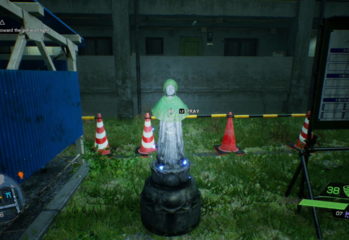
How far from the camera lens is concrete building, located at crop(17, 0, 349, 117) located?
7.92m

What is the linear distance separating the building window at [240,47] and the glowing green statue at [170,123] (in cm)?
1086

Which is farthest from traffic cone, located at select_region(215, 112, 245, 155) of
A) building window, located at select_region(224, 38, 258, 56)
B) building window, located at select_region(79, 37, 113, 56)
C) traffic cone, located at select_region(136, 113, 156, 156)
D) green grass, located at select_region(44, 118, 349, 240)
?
building window, located at select_region(79, 37, 113, 56)

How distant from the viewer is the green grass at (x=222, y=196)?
7.98ft

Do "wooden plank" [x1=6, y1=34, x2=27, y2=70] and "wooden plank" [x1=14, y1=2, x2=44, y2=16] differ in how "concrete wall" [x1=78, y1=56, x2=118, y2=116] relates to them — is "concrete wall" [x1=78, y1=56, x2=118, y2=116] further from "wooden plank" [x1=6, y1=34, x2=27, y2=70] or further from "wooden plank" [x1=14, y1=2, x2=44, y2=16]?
"wooden plank" [x1=6, y1=34, x2=27, y2=70]

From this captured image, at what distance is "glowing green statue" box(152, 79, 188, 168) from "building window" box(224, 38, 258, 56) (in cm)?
1086

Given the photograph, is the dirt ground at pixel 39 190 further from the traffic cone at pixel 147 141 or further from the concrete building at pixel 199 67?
the concrete building at pixel 199 67

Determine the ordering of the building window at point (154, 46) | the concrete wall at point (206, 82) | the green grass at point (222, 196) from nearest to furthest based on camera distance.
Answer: the green grass at point (222, 196) → the concrete wall at point (206, 82) → the building window at point (154, 46)

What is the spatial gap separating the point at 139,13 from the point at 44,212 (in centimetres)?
750

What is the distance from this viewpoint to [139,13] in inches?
318

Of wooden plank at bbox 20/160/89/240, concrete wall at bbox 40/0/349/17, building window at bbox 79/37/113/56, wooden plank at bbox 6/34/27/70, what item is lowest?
wooden plank at bbox 20/160/89/240

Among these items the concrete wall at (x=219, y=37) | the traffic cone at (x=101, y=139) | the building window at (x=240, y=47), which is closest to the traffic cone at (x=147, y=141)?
the traffic cone at (x=101, y=139)

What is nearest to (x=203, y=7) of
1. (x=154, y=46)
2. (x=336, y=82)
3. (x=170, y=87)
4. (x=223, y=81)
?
(x=223, y=81)

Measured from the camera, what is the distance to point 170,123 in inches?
89.7

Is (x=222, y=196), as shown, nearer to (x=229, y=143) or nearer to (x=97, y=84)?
(x=229, y=143)
